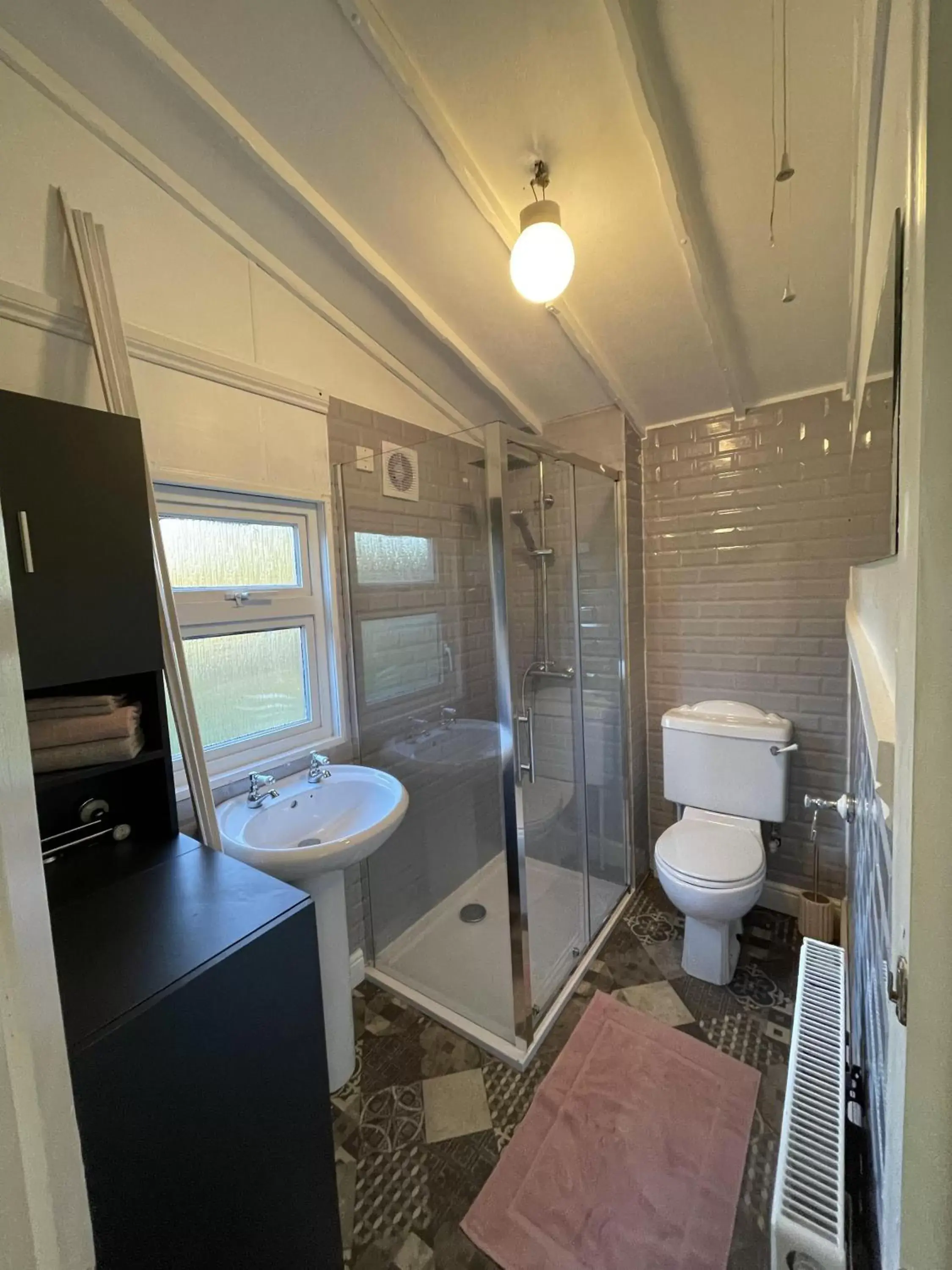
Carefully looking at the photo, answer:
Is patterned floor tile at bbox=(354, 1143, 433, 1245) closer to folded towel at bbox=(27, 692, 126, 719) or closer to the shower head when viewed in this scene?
folded towel at bbox=(27, 692, 126, 719)

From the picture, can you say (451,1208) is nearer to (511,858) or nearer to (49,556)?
(511,858)

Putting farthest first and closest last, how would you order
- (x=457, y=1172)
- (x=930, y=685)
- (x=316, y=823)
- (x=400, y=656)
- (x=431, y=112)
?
1. (x=400, y=656)
2. (x=316, y=823)
3. (x=457, y=1172)
4. (x=431, y=112)
5. (x=930, y=685)

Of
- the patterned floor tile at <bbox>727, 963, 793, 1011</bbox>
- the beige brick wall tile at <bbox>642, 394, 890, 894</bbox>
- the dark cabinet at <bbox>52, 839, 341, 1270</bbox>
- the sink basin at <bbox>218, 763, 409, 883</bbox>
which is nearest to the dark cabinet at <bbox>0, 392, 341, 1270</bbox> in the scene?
the dark cabinet at <bbox>52, 839, 341, 1270</bbox>

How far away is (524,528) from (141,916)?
1502mm

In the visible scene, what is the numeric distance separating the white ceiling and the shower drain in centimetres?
226

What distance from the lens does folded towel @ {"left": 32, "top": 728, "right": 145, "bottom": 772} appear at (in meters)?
1.09

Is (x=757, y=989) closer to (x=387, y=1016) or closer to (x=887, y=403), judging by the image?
(x=387, y=1016)

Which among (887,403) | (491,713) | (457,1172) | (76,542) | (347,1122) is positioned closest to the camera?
(887,403)

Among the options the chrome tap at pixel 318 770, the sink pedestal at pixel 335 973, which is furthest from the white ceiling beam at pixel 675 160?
the sink pedestal at pixel 335 973

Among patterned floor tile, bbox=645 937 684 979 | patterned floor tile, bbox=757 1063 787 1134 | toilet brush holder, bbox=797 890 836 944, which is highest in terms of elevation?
toilet brush holder, bbox=797 890 836 944

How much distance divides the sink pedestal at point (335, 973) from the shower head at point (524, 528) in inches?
49.0

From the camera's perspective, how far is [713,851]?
1.97 m

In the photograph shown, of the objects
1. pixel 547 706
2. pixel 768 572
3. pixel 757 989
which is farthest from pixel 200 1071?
pixel 768 572

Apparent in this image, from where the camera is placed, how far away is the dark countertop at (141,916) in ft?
2.56
